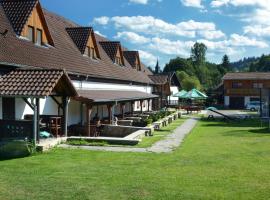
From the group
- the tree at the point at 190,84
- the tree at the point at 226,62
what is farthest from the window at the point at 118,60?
the tree at the point at 226,62

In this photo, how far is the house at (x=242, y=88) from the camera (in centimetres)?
6850

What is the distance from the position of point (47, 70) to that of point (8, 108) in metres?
2.06

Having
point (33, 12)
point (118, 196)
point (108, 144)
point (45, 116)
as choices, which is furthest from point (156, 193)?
point (33, 12)

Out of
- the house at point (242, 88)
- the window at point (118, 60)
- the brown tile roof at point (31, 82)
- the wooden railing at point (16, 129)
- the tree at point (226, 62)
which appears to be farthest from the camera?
the tree at point (226, 62)

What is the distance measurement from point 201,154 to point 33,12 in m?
10.1

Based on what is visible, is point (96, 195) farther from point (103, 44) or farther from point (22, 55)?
point (103, 44)

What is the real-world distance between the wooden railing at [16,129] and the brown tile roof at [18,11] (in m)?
5.35

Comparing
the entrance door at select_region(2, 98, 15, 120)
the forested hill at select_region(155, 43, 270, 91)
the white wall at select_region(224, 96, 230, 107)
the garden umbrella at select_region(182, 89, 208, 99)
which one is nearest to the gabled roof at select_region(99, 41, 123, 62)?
the garden umbrella at select_region(182, 89, 208, 99)

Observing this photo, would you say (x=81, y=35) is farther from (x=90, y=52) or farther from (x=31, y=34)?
(x=31, y=34)

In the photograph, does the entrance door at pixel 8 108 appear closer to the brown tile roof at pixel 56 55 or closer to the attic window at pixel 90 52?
the brown tile roof at pixel 56 55

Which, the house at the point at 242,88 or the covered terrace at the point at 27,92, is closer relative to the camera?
the covered terrace at the point at 27,92

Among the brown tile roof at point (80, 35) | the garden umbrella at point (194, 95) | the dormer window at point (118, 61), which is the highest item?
the brown tile roof at point (80, 35)

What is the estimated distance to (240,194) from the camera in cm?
877

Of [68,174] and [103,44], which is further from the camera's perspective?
[103,44]
